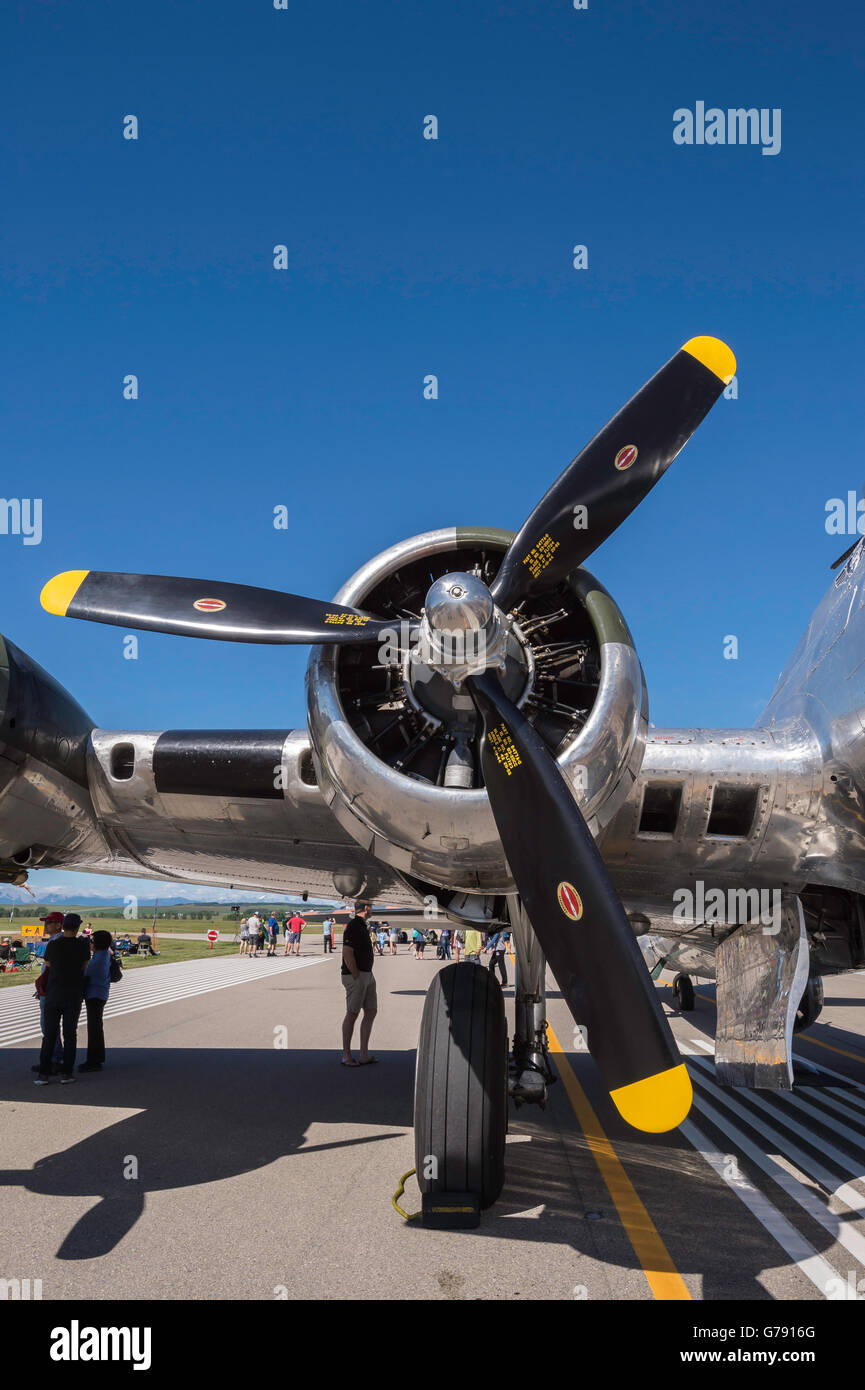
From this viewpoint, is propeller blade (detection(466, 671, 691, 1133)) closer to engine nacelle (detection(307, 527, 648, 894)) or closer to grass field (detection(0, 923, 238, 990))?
engine nacelle (detection(307, 527, 648, 894))

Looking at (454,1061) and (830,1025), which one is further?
(830,1025)

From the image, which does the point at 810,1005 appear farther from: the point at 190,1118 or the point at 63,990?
the point at 63,990

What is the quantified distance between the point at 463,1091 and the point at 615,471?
3532mm

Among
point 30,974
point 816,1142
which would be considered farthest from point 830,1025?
point 30,974

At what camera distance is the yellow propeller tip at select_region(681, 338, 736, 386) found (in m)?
4.82

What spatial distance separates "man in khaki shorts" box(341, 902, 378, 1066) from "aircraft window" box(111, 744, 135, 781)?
357cm

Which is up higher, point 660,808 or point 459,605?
point 459,605

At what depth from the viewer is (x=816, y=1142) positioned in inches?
268

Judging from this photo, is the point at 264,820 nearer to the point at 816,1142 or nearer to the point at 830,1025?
the point at 816,1142

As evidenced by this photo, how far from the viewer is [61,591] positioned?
4957 millimetres

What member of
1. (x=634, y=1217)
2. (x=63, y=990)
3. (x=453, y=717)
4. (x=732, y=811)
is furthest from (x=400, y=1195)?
(x=63, y=990)

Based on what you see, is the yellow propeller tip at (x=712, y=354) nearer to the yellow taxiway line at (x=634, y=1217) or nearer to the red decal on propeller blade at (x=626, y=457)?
the red decal on propeller blade at (x=626, y=457)

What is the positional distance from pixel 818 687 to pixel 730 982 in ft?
7.52
